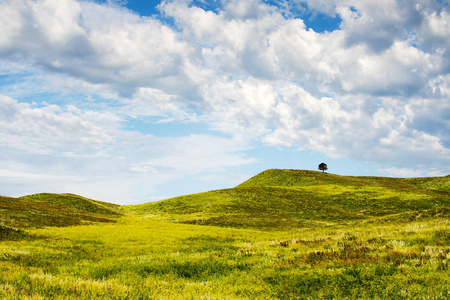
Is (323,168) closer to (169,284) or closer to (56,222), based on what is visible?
(56,222)

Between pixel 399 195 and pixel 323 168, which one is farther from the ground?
pixel 323 168

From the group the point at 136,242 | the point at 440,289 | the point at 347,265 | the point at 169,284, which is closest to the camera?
the point at 440,289

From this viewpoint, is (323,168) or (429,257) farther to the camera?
(323,168)

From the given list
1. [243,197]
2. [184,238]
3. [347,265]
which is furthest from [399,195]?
[347,265]

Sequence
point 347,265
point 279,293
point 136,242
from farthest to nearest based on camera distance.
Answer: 1. point 136,242
2. point 347,265
3. point 279,293

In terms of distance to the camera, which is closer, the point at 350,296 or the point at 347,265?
the point at 350,296

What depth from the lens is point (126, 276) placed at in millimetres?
10586

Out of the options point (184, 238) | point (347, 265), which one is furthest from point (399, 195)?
point (347, 265)

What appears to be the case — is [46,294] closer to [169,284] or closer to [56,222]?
[169,284]

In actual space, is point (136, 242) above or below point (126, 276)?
below

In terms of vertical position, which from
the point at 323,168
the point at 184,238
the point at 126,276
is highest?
the point at 323,168

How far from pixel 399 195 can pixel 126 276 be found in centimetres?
10277

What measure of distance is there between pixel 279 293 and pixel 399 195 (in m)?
102

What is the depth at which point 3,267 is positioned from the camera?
36.5ft
